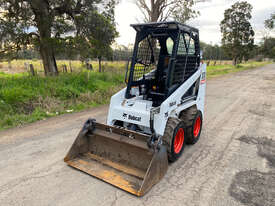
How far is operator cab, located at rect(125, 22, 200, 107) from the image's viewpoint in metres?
4.19

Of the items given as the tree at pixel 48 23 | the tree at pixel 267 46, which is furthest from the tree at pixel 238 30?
the tree at pixel 267 46

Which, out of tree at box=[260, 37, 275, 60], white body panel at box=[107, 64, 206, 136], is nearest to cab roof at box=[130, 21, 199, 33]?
white body panel at box=[107, 64, 206, 136]

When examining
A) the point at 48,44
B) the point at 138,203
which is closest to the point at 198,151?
the point at 138,203

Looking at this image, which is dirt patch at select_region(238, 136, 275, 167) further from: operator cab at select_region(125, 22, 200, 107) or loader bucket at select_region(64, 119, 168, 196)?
loader bucket at select_region(64, 119, 168, 196)

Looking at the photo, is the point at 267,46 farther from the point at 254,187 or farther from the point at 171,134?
the point at 171,134

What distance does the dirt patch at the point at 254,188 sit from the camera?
9.80 feet

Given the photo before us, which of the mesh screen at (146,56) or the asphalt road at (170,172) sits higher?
the mesh screen at (146,56)

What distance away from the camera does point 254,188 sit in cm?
326

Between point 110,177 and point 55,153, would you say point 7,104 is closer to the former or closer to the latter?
point 55,153

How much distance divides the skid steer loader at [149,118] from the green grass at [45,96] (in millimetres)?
3263

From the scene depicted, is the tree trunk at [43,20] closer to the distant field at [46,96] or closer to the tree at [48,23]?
the tree at [48,23]

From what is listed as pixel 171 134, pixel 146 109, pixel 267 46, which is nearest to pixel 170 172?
pixel 171 134

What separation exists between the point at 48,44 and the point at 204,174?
8802 millimetres

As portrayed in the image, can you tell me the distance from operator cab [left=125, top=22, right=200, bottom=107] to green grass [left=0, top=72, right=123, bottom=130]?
3.47 metres
